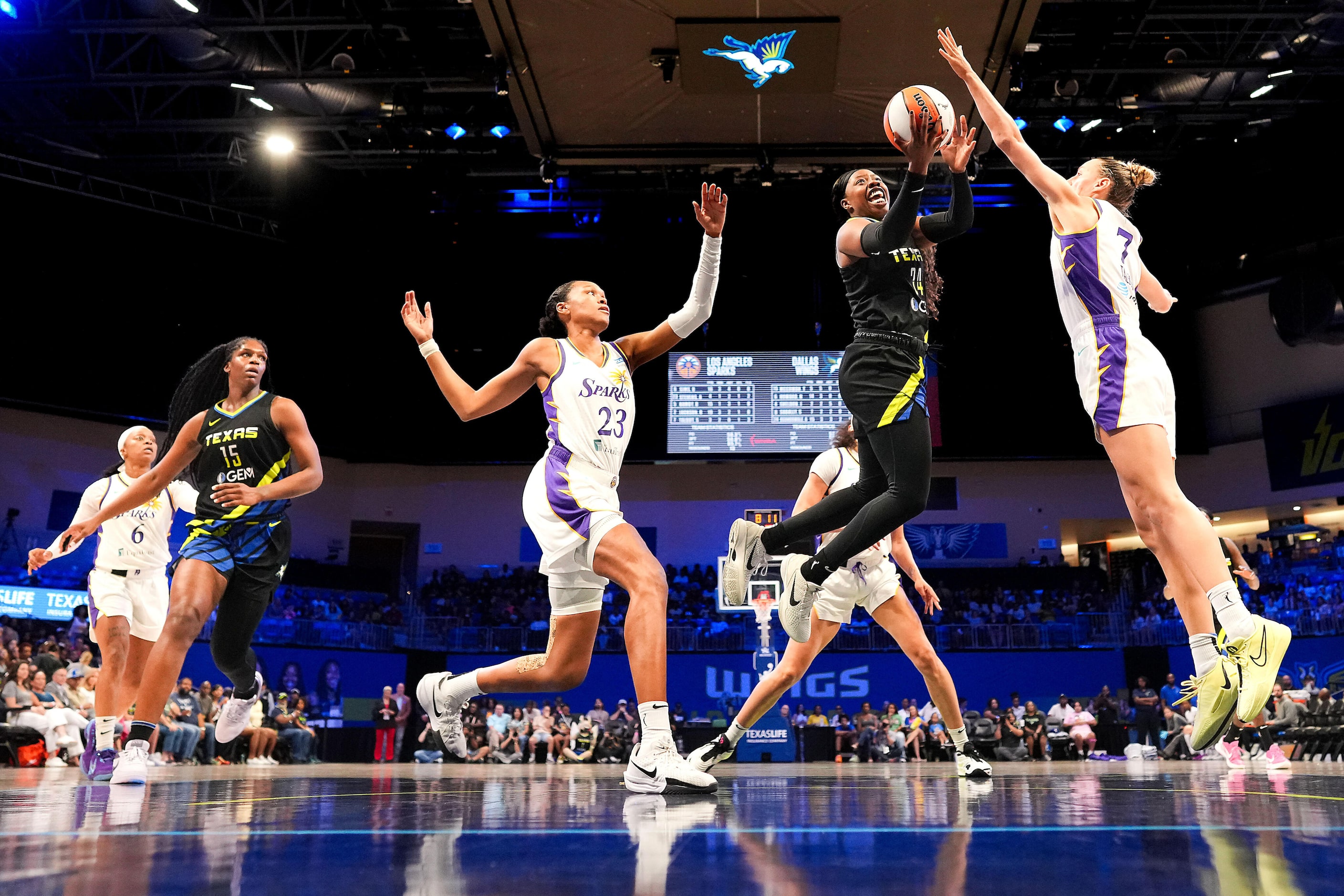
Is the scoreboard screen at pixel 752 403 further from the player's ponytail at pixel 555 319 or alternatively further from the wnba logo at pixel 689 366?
the player's ponytail at pixel 555 319

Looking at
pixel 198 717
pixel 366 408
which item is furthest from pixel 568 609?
pixel 366 408

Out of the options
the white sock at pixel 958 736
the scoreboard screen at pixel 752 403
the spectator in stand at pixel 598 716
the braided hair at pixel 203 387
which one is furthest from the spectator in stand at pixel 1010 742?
the braided hair at pixel 203 387

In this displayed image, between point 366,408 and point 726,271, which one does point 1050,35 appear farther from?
point 366,408

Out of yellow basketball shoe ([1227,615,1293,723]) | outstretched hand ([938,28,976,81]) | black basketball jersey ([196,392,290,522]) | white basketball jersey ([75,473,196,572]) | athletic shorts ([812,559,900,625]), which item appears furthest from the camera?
white basketball jersey ([75,473,196,572])

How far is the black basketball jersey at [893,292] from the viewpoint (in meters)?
4.46

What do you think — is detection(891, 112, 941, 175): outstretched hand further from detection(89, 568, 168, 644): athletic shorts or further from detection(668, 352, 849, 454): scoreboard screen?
detection(668, 352, 849, 454): scoreboard screen

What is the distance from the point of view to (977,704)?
928 inches

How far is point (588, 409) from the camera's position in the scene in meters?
4.22

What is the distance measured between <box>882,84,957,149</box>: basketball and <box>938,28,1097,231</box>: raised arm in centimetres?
15

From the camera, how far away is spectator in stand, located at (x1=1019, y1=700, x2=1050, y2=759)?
1706cm

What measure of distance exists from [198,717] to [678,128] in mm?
11291

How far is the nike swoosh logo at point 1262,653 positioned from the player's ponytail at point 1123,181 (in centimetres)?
195

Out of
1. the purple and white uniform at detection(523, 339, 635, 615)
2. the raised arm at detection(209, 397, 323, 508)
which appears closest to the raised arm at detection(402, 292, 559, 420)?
the purple and white uniform at detection(523, 339, 635, 615)

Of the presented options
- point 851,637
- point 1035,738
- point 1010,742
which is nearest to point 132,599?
point 1010,742
